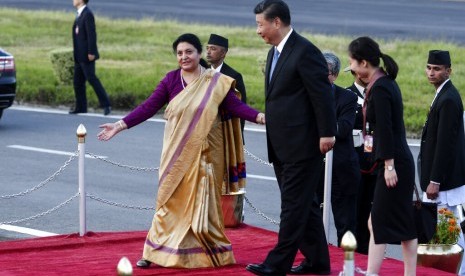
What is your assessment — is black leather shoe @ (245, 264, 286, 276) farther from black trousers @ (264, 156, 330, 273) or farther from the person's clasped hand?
the person's clasped hand

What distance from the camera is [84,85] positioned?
1945 centimetres

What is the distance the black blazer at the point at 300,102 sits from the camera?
26.9 ft

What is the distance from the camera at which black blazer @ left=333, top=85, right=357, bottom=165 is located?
9.72 metres

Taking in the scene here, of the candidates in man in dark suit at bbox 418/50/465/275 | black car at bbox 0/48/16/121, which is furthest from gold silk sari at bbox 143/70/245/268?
black car at bbox 0/48/16/121

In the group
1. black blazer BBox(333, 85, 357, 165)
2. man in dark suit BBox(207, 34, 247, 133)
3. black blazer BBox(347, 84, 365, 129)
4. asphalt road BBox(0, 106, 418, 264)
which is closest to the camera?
black blazer BBox(333, 85, 357, 165)

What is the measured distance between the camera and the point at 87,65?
1950 cm

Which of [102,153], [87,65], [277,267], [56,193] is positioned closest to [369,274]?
[277,267]

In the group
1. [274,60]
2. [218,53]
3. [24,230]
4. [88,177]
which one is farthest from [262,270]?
[88,177]

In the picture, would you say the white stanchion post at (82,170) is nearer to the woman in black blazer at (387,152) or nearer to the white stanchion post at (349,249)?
the woman in black blazer at (387,152)

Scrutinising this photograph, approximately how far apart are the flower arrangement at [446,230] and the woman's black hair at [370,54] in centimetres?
147

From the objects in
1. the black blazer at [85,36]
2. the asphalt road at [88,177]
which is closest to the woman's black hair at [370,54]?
the asphalt road at [88,177]

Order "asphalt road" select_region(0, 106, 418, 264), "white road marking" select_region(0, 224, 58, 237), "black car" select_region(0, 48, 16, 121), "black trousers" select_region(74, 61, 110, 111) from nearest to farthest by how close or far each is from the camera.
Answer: "white road marking" select_region(0, 224, 58, 237) → "asphalt road" select_region(0, 106, 418, 264) → "black car" select_region(0, 48, 16, 121) → "black trousers" select_region(74, 61, 110, 111)

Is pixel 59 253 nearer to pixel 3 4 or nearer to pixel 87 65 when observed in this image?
pixel 87 65

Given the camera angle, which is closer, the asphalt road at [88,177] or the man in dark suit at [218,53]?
the man in dark suit at [218,53]
